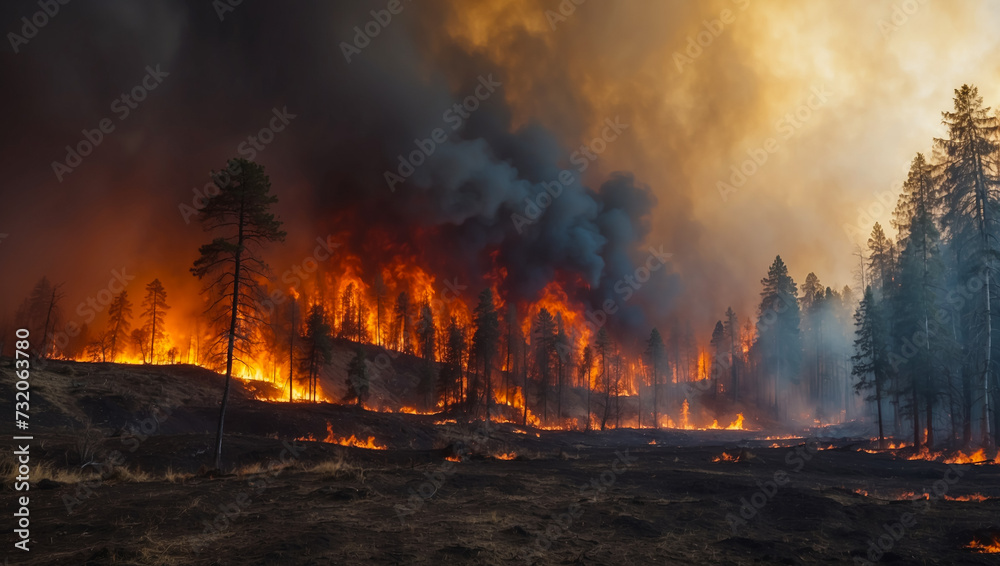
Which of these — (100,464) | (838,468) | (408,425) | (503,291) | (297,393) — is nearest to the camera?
(100,464)

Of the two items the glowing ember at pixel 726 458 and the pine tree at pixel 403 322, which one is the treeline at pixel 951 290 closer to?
the glowing ember at pixel 726 458

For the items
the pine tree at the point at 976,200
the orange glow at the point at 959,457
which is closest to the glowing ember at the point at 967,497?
the orange glow at the point at 959,457

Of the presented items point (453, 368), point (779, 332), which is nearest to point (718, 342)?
point (779, 332)

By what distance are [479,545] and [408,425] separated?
119 ft

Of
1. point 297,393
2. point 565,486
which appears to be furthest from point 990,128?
point 297,393

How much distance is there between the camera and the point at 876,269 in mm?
64438

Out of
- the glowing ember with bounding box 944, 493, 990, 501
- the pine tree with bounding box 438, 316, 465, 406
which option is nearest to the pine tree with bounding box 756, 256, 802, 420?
the pine tree with bounding box 438, 316, 465, 406

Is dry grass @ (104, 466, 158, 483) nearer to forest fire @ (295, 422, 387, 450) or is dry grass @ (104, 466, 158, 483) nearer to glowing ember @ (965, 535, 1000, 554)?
forest fire @ (295, 422, 387, 450)

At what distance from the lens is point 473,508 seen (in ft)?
47.6

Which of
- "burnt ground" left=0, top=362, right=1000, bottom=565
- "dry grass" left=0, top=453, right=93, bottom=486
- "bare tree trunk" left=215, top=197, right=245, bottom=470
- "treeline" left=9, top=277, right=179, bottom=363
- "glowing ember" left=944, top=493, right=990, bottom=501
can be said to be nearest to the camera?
"burnt ground" left=0, top=362, right=1000, bottom=565

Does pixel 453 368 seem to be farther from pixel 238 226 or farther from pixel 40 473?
pixel 40 473

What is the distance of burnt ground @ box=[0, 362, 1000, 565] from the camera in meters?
9.84

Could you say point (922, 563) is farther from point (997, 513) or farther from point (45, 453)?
point (45, 453)

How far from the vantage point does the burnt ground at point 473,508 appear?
9.84m
